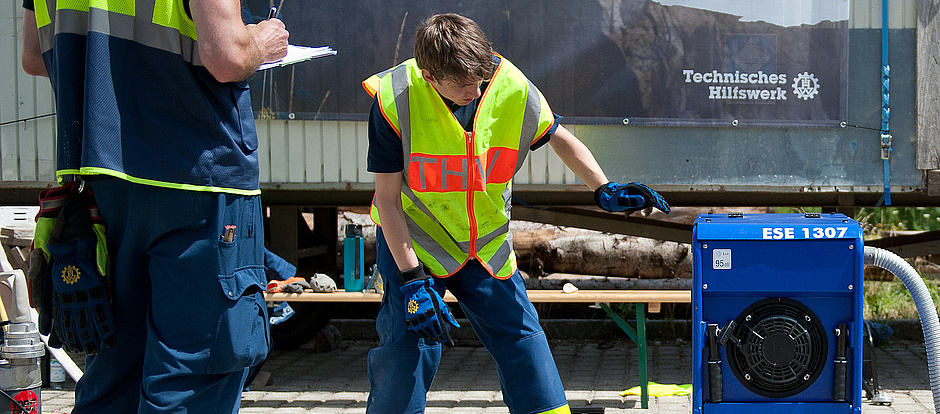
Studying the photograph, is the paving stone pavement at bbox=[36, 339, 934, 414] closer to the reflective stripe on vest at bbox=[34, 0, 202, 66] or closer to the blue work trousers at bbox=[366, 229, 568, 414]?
the blue work trousers at bbox=[366, 229, 568, 414]

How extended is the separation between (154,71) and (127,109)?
0.41 ft

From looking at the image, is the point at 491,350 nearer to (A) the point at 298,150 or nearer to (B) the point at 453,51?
(B) the point at 453,51

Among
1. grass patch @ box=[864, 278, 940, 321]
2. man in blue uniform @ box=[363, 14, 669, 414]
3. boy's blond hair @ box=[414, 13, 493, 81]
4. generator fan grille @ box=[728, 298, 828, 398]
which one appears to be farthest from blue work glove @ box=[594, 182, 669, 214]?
grass patch @ box=[864, 278, 940, 321]

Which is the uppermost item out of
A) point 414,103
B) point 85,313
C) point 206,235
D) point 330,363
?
point 414,103

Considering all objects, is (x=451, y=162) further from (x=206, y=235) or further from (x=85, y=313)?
(x=85, y=313)

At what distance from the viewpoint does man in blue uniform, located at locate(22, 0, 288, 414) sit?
2.21m

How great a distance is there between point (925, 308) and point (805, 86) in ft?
6.94

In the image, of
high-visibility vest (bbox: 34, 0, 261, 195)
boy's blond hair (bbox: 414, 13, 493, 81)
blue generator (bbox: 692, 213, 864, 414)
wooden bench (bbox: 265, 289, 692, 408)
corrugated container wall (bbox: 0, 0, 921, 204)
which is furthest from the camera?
corrugated container wall (bbox: 0, 0, 921, 204)

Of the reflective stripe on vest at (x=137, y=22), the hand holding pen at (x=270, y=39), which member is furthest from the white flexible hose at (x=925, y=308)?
the reflective stripe on vest at (x=137, y=22)

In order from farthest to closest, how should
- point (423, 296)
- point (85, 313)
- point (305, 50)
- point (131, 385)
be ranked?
point (305, 50)
point (423, 296)
point (131, 385)
point (85, 313)

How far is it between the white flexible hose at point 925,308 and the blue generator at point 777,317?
Answer: 0.92ft

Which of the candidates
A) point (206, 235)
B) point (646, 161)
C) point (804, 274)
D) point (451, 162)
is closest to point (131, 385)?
point (206, 235)

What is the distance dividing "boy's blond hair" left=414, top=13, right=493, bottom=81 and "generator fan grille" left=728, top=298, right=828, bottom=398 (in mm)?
1380

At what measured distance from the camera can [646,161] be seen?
498 centimetres
